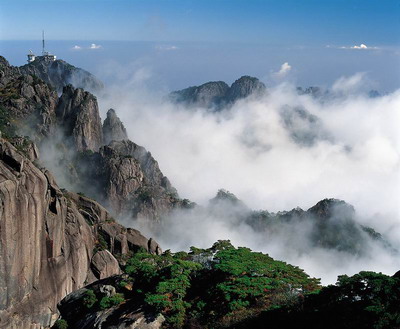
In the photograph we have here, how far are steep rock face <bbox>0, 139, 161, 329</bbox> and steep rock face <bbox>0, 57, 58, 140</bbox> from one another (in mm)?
85128

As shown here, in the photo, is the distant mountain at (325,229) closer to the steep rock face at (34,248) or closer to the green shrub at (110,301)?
the steep rock face at (34,248)

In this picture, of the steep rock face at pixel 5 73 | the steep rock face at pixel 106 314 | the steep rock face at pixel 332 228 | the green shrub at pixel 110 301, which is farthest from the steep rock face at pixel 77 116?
the green shrub at pixel 110 301

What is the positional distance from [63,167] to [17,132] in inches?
843

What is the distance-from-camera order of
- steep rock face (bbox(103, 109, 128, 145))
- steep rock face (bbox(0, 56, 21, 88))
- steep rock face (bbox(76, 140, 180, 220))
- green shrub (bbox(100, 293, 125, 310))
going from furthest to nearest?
steep rock face (bbox(103, 109, 128, 145)) → steep rock face (bbox(0, 56, 21, 88)) → steep rock face (bbox(76, 140, 180, 220)) → green shrub (bbox(100, 293, 125, 310))

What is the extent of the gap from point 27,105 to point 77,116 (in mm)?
19655

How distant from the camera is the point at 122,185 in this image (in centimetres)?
16350

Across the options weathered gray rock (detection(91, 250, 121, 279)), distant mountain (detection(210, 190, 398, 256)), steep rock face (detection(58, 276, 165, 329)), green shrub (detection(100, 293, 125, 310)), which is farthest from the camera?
distant mountain (detection(210, 190, 398, 256))

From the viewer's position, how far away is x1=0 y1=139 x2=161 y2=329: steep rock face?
174 ft

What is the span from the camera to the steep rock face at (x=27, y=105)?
491ft

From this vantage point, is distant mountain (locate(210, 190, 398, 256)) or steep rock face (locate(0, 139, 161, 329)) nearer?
steep rock face (locate(0, 139, 161, 329))

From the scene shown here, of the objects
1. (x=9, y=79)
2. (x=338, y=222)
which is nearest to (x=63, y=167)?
(x=9, y=79)

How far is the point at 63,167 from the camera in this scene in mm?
159250

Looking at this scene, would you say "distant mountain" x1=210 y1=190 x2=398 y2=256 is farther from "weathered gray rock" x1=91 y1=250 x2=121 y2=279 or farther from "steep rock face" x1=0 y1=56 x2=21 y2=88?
"steep rock face" x1=0 y1=56 x2=21 y2=88

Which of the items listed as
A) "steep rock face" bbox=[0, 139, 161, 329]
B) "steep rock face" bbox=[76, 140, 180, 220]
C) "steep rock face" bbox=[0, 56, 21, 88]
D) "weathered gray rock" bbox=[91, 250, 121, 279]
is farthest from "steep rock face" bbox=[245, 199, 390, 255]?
"steep rock face" bbox=[0, 56, 21, 88]
